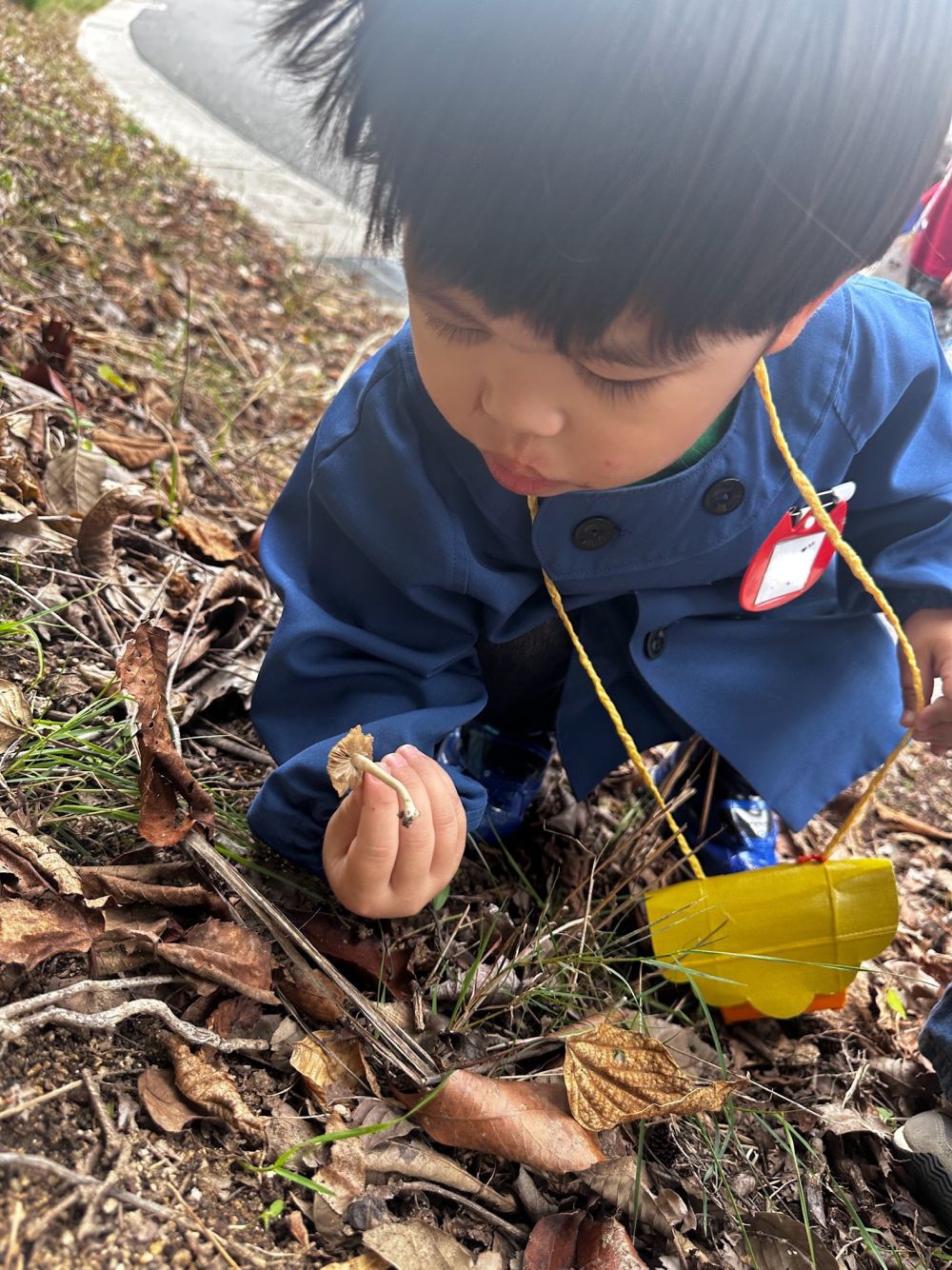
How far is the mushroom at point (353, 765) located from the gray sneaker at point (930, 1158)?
2.75 feet

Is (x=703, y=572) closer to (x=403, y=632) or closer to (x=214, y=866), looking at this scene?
(x=403, y=632)

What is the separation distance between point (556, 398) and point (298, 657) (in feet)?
1.95

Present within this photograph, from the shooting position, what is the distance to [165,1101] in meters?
1.04

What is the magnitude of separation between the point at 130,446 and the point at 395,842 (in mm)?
1328

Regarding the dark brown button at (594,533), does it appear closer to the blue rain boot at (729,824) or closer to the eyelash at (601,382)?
the eyelash at (601,382)

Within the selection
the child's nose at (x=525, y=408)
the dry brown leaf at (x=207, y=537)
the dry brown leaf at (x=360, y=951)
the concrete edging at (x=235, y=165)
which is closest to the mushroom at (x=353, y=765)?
the dry brown leaf at (x=360, y=951)

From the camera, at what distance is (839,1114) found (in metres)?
1.47

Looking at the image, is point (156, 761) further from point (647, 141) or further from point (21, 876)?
point (647, 141)

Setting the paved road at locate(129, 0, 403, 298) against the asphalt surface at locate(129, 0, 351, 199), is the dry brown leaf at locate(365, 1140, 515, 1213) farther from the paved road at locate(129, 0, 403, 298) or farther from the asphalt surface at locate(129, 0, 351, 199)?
the asphalt surface at locate(129, 0, 351, 199)

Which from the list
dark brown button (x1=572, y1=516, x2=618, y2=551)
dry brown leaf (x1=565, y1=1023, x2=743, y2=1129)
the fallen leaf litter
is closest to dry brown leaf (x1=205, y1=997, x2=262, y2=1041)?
the fallen leaf litter

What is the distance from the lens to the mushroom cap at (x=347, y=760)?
46.7 inches

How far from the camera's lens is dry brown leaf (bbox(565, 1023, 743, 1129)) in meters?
1.19

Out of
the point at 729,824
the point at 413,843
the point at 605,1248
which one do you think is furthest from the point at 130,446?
the point at 605,1248

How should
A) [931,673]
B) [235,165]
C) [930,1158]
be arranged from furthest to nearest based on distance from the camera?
1. [235,165]
2. [931,673]
3. [930,1158]
